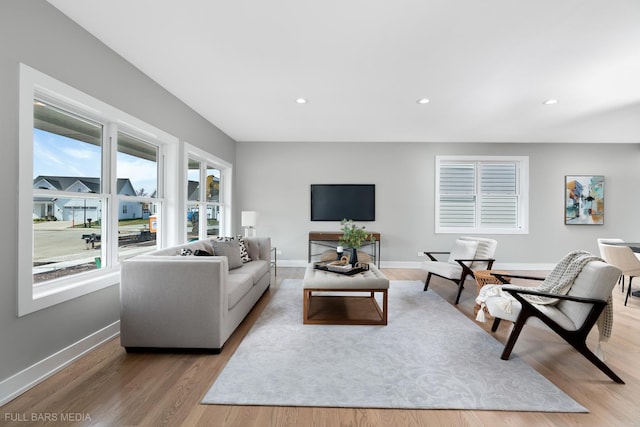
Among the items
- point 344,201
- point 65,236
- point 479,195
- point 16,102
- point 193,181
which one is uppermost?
point 16,102

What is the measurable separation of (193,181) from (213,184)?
739 mm

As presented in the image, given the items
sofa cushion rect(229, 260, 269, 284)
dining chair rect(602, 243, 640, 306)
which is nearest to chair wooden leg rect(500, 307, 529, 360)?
sofa cushion rect(229, 260, 269, 284)

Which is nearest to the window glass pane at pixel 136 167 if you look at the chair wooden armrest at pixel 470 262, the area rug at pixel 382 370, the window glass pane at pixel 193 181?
the window glass pane at pixel 193 181

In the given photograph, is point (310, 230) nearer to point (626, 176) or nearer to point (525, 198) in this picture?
point (525, 198)

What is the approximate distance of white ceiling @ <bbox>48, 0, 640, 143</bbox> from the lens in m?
1.97

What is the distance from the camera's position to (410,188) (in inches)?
224

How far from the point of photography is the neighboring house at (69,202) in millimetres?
2070

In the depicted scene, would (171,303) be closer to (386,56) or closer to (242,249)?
(242,249)

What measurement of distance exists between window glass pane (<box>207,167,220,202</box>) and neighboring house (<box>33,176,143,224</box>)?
208 cm

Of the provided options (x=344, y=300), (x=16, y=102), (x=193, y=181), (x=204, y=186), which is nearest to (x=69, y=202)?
(x=16, y=102)

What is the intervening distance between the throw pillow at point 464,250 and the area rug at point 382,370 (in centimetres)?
141

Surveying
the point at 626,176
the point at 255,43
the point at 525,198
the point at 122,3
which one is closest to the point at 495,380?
the point at 255,43

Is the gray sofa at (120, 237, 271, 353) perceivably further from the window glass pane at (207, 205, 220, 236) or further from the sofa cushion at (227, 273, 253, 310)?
the window glass pane at (207, 205, 220, 236)

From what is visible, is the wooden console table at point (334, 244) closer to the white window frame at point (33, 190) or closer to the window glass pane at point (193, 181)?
the window glass pane at point (193, 181)
